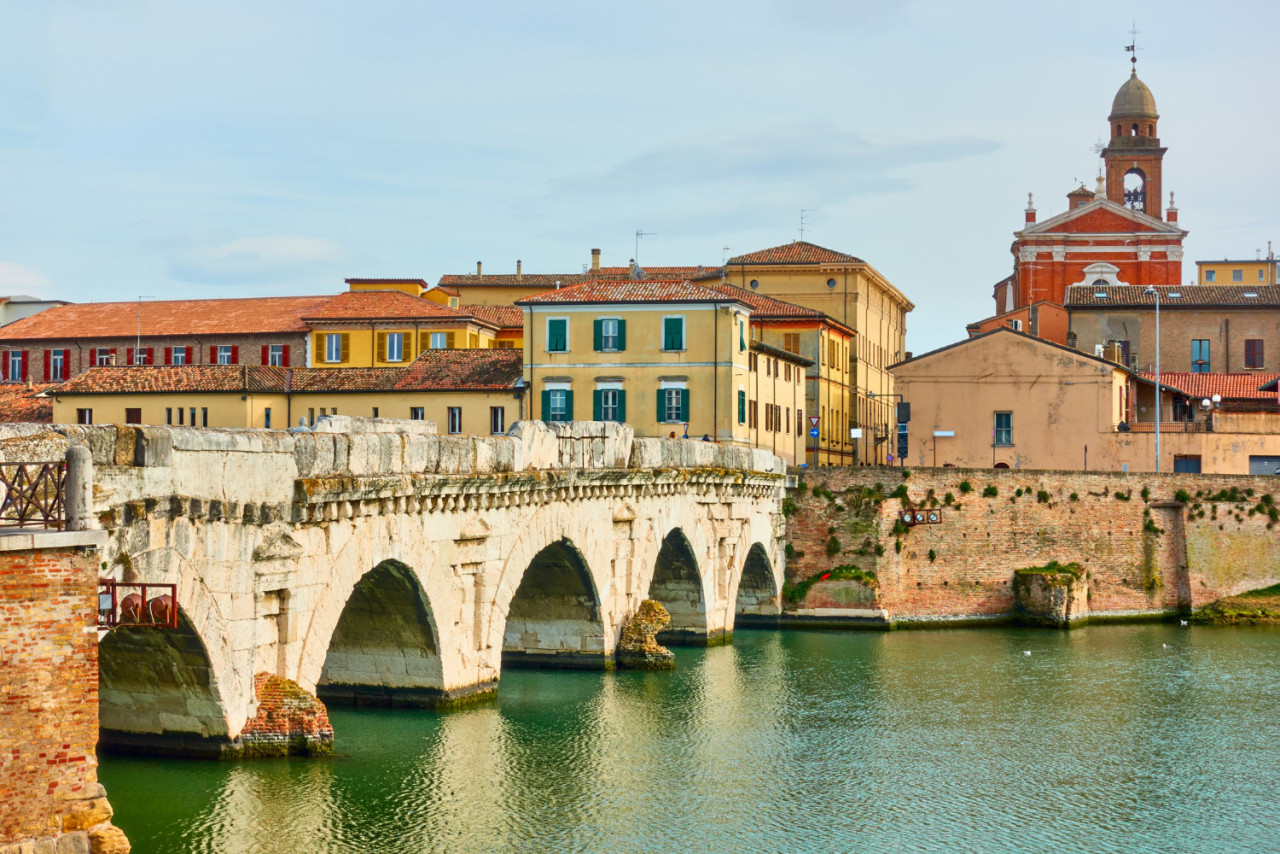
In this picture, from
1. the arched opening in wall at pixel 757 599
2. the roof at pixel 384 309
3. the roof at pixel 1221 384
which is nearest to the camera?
the arched opening in wall at pixel 757 599

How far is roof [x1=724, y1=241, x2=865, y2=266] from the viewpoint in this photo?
243 ft

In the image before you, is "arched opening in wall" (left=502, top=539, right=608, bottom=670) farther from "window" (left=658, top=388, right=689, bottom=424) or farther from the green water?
"window" (left=658, top=388, right=689, bottom=424)

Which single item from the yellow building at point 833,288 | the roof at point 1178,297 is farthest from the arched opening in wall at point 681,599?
the roof at point 1178,297

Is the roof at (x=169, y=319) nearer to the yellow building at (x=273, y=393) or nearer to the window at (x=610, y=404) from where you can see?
the yellow building at (x=273, y=393)

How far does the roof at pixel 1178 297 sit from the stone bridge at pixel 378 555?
3283cm

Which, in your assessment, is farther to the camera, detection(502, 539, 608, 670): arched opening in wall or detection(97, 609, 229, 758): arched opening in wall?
detection(502, 539, 608, 670): arched opening in wall

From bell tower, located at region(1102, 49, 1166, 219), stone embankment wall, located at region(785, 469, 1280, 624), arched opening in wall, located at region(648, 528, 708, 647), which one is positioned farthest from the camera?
bell tower, located at region(1102, 49, 1166, 219)

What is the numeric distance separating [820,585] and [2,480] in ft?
115

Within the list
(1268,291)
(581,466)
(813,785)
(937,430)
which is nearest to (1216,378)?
(1268,291)

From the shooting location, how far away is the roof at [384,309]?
6544cm

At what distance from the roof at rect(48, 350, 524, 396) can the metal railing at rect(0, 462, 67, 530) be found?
38.9 metres

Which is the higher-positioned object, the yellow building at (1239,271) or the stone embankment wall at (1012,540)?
the yellow building at (1239,271)

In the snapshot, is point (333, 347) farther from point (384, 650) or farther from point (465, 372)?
point (384, 650)

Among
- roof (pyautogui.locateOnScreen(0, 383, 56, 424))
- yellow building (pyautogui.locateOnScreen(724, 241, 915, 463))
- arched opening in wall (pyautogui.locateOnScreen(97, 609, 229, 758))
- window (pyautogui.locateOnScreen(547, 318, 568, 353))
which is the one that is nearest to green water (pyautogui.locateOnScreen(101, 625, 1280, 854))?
arched opening in wall (pyautogui.locateOnScreen(97, 609, 229, 758))
